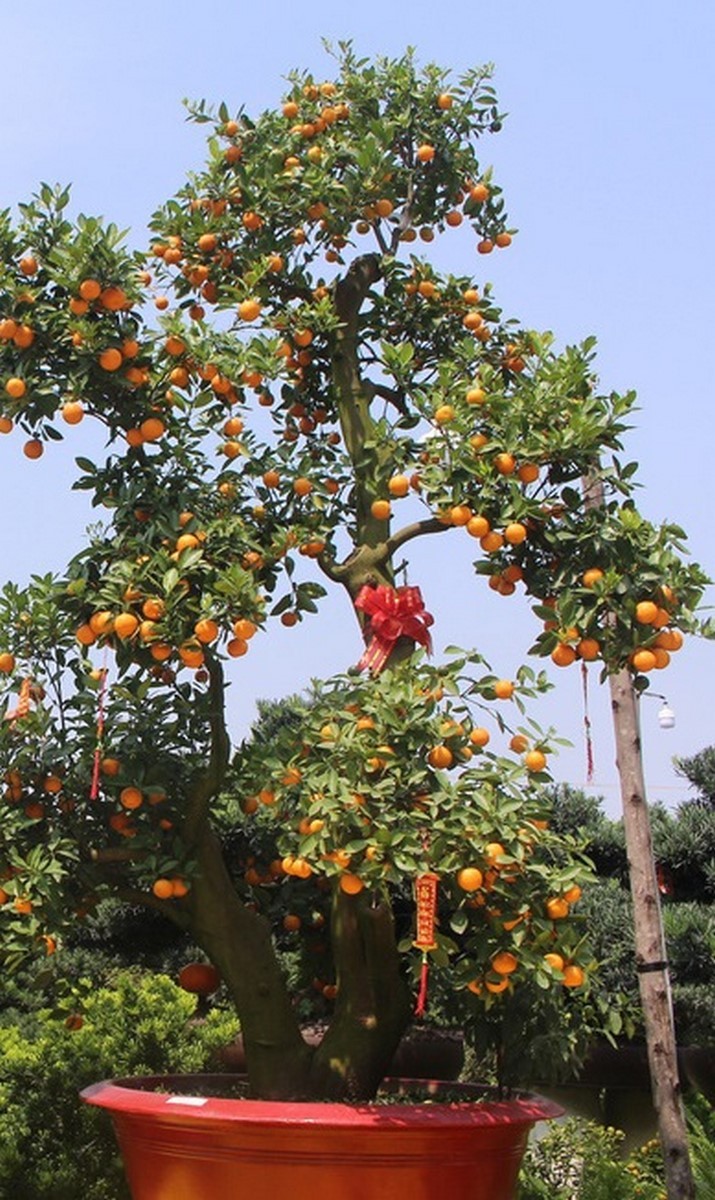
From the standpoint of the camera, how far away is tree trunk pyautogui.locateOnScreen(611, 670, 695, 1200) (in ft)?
11.8

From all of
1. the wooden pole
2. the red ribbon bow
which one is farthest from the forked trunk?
the wooden pole

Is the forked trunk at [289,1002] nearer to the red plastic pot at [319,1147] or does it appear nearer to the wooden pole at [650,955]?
the red plastic pot at [319,1147]

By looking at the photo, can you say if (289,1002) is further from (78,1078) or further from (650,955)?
(78,1078)

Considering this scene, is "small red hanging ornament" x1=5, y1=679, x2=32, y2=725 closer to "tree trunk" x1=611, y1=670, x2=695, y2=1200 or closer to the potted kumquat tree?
the potted kumquat tree

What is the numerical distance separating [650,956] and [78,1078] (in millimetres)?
1675

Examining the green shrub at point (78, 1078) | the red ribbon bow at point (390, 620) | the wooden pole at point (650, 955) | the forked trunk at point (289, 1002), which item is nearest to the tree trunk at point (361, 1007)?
the forked trunk at point (289, 1002)

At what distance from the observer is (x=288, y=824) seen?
2.73 m

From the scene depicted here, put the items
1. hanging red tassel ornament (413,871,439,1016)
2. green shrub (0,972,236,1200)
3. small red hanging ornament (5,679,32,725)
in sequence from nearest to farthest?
hanging red tassel ornament (413,871,439,1016)
small red hanging ornament (5,679,32,725)
green shrub (0,972,236,1200)

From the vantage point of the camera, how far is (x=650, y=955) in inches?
145

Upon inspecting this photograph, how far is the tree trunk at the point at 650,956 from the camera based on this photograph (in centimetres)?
360

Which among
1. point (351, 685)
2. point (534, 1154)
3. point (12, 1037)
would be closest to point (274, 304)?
point (351, 685)

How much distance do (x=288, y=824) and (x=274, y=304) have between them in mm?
1336

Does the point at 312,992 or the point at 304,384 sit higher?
the point at 304,384

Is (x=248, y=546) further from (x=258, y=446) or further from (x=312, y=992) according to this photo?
(x=312, y=992)
